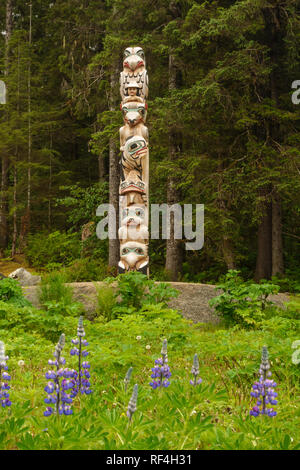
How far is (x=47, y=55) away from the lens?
21969 mm

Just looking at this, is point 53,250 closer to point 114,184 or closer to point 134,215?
point 114,184

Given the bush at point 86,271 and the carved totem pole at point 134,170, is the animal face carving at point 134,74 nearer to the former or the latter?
the carved totem pole at point 134,170

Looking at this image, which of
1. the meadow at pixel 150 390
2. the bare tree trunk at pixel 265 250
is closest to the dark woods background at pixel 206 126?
the bare tree trunk at pixel 265 250

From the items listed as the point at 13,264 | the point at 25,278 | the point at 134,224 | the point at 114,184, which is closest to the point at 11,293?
the point at 134,224

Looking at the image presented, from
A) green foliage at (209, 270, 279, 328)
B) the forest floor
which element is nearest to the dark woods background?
the forest floor

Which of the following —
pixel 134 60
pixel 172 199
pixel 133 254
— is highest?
pixel 134 60

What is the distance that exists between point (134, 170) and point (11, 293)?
161 inches

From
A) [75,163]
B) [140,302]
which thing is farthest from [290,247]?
[75,163]

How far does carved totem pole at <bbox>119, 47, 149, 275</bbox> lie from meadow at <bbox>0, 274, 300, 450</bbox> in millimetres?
2213

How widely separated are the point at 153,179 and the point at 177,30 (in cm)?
398

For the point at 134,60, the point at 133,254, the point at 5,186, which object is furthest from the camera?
the point at 5,186

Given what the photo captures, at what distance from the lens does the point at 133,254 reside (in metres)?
9.19

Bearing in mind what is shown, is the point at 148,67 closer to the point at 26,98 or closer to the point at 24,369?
the point at 26,98
